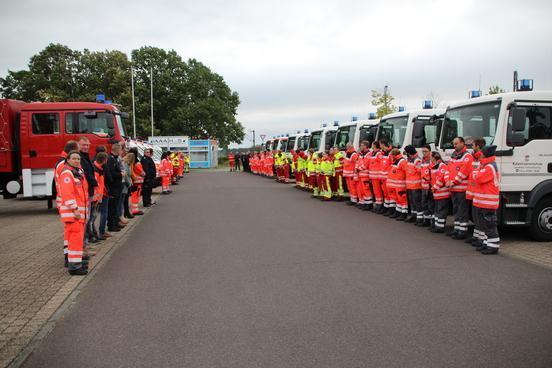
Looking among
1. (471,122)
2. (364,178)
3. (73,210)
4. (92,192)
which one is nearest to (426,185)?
(471,122)

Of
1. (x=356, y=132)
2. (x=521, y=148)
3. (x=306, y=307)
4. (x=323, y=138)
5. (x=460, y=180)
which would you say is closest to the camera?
(x=306, y=307)

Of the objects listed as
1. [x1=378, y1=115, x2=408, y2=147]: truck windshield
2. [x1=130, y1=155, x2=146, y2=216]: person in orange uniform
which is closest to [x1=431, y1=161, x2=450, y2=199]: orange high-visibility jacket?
[x1=378, y1=115, x2=408, y2=147]: truck windshield

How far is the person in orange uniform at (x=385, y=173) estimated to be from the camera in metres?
13.2

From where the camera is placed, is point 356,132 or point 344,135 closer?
point 356,132

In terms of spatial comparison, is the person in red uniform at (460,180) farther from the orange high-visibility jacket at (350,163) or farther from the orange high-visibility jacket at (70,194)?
the orange high-visibility jacket at (70,194)

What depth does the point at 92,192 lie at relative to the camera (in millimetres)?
8641

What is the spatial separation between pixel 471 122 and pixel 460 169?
1159 mm

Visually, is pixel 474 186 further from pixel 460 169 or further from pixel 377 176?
pixel 377 176

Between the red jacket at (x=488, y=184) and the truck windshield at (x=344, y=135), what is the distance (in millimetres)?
10082

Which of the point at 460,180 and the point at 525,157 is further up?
the point at 525,157

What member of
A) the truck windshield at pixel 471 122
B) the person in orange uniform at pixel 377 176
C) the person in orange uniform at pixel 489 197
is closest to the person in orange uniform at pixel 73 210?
the person in orange uniform at pixel 489 197

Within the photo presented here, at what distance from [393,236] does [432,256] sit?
1.94m

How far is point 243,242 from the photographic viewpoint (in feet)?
31.2

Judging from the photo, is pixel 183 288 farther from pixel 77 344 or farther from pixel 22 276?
pixel 22 276
